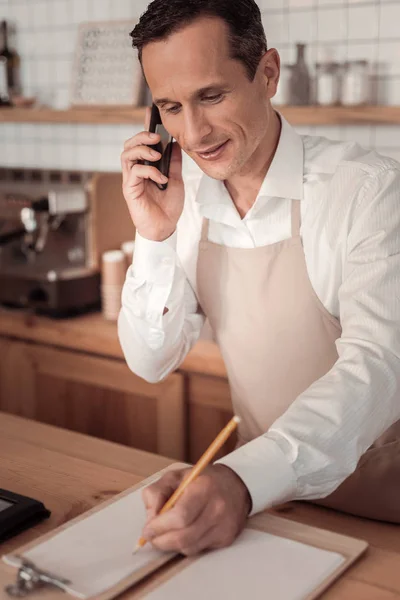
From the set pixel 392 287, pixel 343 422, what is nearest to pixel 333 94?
pixel 392 287

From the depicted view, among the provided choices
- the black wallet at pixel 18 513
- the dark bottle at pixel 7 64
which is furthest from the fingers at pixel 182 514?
the dark bottle at pixel 7 64

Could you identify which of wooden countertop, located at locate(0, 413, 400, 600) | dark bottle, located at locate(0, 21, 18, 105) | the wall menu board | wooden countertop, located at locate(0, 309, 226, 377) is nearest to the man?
wooden countertop, located at locate(0, 413, 400, 600)

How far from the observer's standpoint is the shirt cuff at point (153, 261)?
179 centimetres

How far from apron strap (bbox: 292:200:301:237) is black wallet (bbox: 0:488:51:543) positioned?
0.78 m

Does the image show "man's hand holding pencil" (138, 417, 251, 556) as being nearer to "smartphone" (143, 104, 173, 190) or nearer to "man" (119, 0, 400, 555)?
"man" (119, 0, 400, 555)

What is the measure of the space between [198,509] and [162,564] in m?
0.09

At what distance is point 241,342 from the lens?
1.83 metres

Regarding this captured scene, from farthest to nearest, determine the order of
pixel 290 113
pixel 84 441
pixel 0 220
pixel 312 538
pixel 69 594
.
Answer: pixel 0 220 → pixel 290 113 → pixel 84 441 → pixel 312 538 → pixel 69 594

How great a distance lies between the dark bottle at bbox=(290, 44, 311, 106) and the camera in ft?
9.97

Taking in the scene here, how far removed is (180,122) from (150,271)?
345mm

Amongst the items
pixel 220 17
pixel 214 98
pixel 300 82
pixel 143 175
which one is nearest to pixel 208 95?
pixel 214 98

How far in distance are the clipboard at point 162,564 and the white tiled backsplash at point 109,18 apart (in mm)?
2072

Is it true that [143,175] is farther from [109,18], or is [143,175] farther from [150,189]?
[109,18]

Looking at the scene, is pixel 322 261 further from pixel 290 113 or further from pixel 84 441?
pixel 290 113
